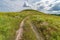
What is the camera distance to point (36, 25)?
5378 centimetres

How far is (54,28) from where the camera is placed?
51250mm

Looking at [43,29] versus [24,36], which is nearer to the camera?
[24,36]

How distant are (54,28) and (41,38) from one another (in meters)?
7.24

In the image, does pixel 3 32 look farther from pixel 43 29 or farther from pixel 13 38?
pixel 43 29

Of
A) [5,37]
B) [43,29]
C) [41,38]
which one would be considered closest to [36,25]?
[43,29]

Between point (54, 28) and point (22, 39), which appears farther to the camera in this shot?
point (54, 28)

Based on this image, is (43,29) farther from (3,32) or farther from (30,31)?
(3,32)

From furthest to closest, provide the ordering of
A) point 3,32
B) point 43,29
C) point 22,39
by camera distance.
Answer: point 43,29
point 3,32
point 22,39

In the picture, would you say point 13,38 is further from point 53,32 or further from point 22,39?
point 53,32

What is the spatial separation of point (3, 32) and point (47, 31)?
11662 mm

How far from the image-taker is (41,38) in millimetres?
45594

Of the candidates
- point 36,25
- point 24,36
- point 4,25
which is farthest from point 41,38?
point 4,25

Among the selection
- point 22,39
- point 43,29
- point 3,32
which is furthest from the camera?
point 43,29

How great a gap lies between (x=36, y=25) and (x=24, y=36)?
906cm
